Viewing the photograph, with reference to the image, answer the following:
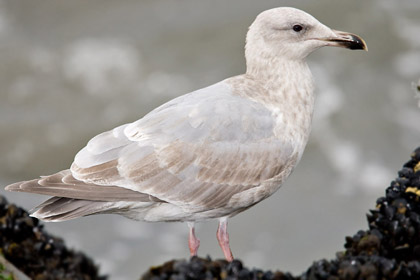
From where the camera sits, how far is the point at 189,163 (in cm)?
505

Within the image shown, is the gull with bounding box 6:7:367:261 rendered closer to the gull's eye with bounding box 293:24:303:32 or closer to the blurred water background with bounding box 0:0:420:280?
the gull's eye with bounding box 293:24:303:32

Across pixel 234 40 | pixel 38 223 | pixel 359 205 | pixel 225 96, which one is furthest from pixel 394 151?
pixel 38 223

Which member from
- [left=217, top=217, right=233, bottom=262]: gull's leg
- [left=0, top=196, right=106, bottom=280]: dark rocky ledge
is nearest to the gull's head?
[left=217, top=217, right=233, bottom=262]: gull's leg

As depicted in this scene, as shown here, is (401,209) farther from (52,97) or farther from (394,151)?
(52,97)

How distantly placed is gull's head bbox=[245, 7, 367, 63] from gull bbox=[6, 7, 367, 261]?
0.10m

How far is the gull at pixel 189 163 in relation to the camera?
196 inches

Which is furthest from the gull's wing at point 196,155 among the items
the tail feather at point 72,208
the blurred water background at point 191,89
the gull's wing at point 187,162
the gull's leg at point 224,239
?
the blurred water background at point 191,89

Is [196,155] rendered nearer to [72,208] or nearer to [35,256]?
[72,208]

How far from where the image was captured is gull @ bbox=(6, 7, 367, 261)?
196 inches

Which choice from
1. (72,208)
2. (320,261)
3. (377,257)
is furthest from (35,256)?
(377,257)

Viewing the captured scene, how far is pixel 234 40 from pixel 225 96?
6.83 metres

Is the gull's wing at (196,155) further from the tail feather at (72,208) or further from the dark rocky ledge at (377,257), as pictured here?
the dark rocky ledge at (377,257)

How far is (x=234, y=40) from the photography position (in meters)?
11.9

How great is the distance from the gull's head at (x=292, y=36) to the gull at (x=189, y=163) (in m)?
0.10
